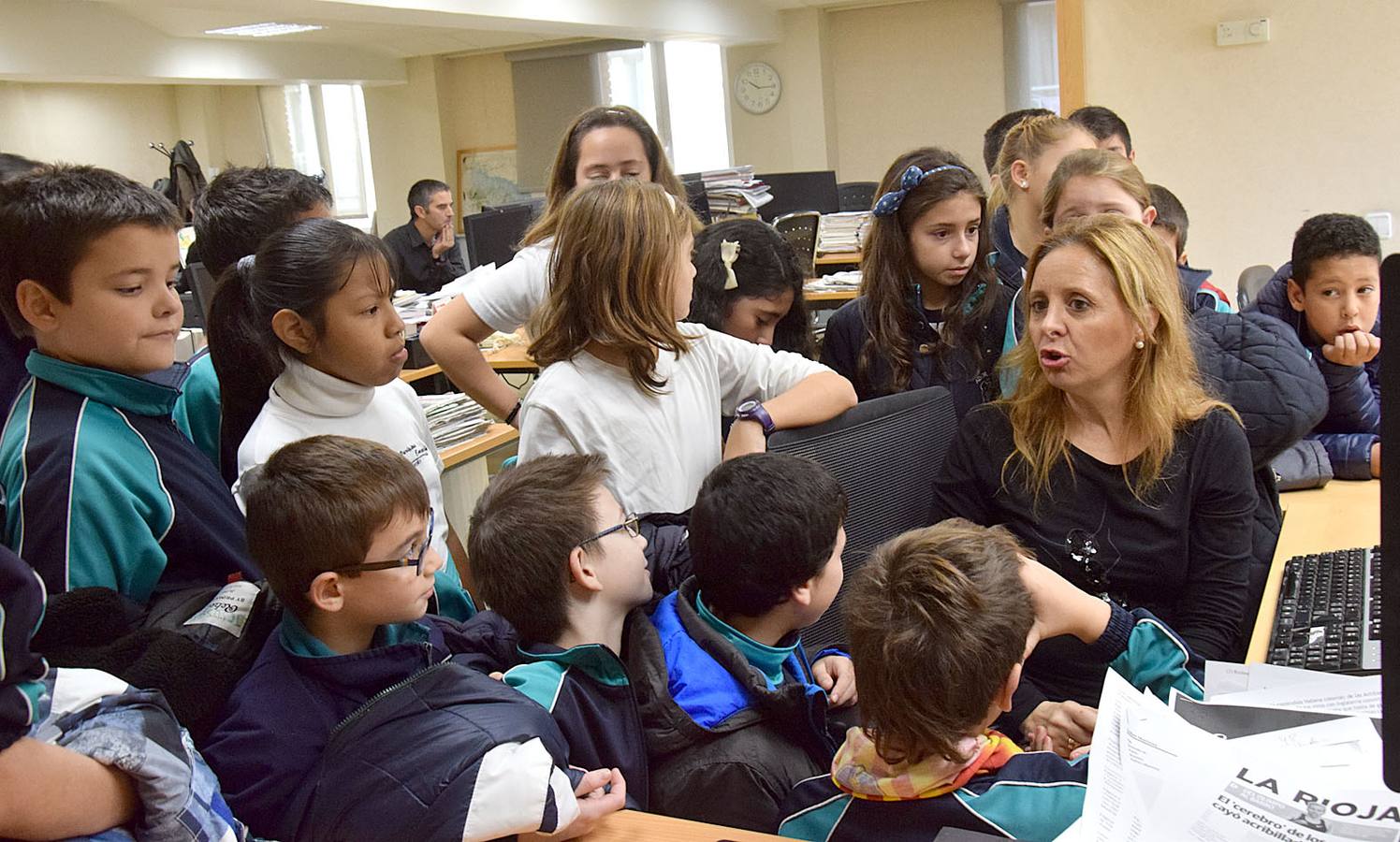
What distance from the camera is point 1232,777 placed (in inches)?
43.4

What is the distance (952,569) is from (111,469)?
1.05 meters

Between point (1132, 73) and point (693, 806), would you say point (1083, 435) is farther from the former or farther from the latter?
point (1132, 73)

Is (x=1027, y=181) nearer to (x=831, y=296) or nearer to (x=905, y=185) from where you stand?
(x=905, y=185)

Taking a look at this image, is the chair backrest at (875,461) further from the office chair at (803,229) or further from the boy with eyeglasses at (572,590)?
the office chair at (803,229)

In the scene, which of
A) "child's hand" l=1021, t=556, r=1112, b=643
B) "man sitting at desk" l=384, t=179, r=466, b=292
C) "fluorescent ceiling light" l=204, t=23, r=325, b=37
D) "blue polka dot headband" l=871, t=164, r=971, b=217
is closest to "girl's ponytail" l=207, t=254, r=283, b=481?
"child's hand" l=1021, t=556, r=1112, b=643

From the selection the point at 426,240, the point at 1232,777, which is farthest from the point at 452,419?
the point at 426,240

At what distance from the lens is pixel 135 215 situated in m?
1.60

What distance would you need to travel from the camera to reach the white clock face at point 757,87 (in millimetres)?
10727

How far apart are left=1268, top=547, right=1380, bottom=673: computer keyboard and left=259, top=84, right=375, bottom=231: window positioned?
1193 cm

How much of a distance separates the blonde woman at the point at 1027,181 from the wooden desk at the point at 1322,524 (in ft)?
2.51

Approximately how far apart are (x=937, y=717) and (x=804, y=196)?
6109 millimetres

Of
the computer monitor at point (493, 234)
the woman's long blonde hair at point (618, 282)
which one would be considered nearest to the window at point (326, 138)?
the computer monitor at point (493, 234)

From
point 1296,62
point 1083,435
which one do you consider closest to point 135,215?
point 1083,435

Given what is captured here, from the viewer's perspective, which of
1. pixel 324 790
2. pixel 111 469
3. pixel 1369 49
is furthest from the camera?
pixel 1369 49
